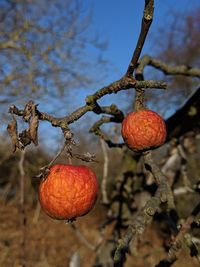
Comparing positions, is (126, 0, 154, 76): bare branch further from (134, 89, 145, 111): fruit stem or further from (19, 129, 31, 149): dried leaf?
(19, 129, 31, 149): dried leaf

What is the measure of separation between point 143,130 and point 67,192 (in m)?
0.38

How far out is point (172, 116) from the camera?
11.3 ft

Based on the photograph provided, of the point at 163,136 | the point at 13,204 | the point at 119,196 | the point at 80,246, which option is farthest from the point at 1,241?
the point at 163,136

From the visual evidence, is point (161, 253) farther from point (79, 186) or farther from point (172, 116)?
point (79, 186)

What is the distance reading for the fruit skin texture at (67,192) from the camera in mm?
1419

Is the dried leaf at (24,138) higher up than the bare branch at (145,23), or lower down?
lower down

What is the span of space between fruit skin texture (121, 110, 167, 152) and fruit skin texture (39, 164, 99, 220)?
242 mm

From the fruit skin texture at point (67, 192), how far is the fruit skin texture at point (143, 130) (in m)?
0.24

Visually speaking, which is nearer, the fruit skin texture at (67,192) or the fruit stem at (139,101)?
the fruit skin texture at (67,192)

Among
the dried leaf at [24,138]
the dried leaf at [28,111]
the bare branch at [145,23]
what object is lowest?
the dried leaf at [24,138]

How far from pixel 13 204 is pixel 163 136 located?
13.7 m

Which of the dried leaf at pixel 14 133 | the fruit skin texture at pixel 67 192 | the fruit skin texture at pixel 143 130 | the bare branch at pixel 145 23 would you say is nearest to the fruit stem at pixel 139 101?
the fruit skin texture at pixel 143 130

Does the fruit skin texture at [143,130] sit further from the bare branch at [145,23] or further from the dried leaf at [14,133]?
the dried leaf at [14,133]

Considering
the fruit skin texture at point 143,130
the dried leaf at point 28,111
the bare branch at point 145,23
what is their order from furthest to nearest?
the fruit skin texture at point 143,130
the dried leaf at point 28,111
the bare branch at point 145,23
